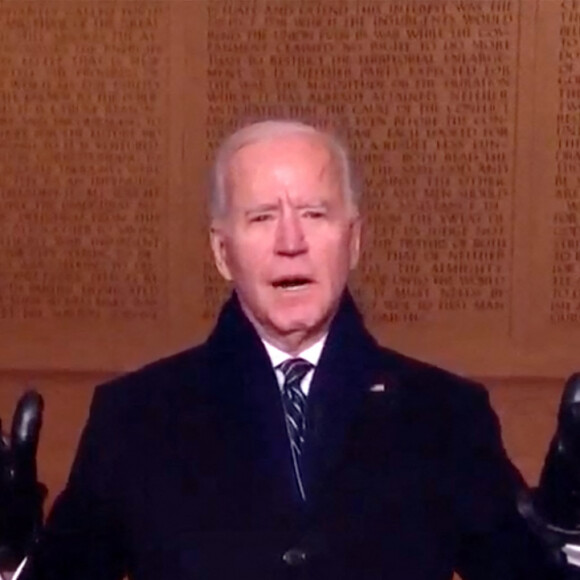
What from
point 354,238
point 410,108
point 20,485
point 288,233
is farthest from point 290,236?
point 410,108

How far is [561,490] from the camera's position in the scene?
197 cm

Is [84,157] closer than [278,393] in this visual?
No

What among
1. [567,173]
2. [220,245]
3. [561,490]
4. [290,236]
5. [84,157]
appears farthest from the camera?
[84,157]

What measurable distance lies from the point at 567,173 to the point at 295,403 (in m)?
1.94

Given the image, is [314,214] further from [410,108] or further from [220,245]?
[410,108]

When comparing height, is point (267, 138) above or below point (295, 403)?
above

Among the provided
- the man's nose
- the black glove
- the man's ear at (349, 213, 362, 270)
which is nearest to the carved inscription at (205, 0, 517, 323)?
the man's ear at (349, 213, 362, 270)

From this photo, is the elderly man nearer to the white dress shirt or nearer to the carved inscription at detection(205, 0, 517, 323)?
the white dress shirt

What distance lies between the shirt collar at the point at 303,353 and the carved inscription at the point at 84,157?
6.21ft

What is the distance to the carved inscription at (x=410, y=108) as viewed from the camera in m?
3.97

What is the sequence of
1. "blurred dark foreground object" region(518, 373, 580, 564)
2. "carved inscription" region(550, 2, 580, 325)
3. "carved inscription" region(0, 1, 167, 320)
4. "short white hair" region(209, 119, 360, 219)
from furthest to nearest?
"carved inscription" region(0, 1, 167, 320) → "carved inscription" region(550, 2, 580, 325) → "short white hair" region(209, 119, 360, 219) → "blurred dark foreground object" region(518, 373, 580, 564)

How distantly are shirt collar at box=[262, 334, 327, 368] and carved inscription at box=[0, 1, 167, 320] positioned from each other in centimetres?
189

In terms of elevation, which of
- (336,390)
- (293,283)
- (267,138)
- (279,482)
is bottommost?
(279,482)

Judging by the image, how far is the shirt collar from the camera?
2.20m
